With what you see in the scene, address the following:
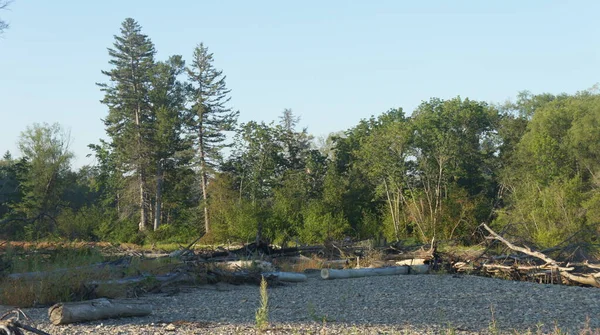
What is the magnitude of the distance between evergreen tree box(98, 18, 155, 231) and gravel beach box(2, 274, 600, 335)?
43940 millimetres

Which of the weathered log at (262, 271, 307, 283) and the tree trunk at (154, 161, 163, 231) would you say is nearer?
the weathered log at (262, 271, 307, 283)

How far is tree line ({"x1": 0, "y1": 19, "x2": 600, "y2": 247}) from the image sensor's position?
4691cm

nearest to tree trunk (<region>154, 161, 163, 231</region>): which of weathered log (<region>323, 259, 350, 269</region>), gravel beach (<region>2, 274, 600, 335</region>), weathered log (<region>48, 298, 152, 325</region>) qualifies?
weathered log (<region>323, 259, 350, 269</region>)

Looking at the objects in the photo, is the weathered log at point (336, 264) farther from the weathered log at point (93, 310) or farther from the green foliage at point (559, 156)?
the green foliage at point (559, 156)

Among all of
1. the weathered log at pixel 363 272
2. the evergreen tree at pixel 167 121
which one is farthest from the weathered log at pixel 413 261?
the evergreen tree at pixel 167 121

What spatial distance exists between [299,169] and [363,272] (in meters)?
36.6

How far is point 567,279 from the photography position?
1756cm

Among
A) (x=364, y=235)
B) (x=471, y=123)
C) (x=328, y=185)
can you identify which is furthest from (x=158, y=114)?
(x=471, y=123)

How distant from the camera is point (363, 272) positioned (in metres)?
19.5

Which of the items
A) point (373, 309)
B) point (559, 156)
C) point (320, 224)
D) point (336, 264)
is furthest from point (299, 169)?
point (373, 309)

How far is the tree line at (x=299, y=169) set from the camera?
46906 millimetres

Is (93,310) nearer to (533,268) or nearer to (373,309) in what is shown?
(373,309)

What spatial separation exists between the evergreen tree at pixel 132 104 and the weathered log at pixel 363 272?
137 feet

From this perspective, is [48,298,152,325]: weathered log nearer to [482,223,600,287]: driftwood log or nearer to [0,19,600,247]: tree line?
[482,223,600,287]: driftwood log
